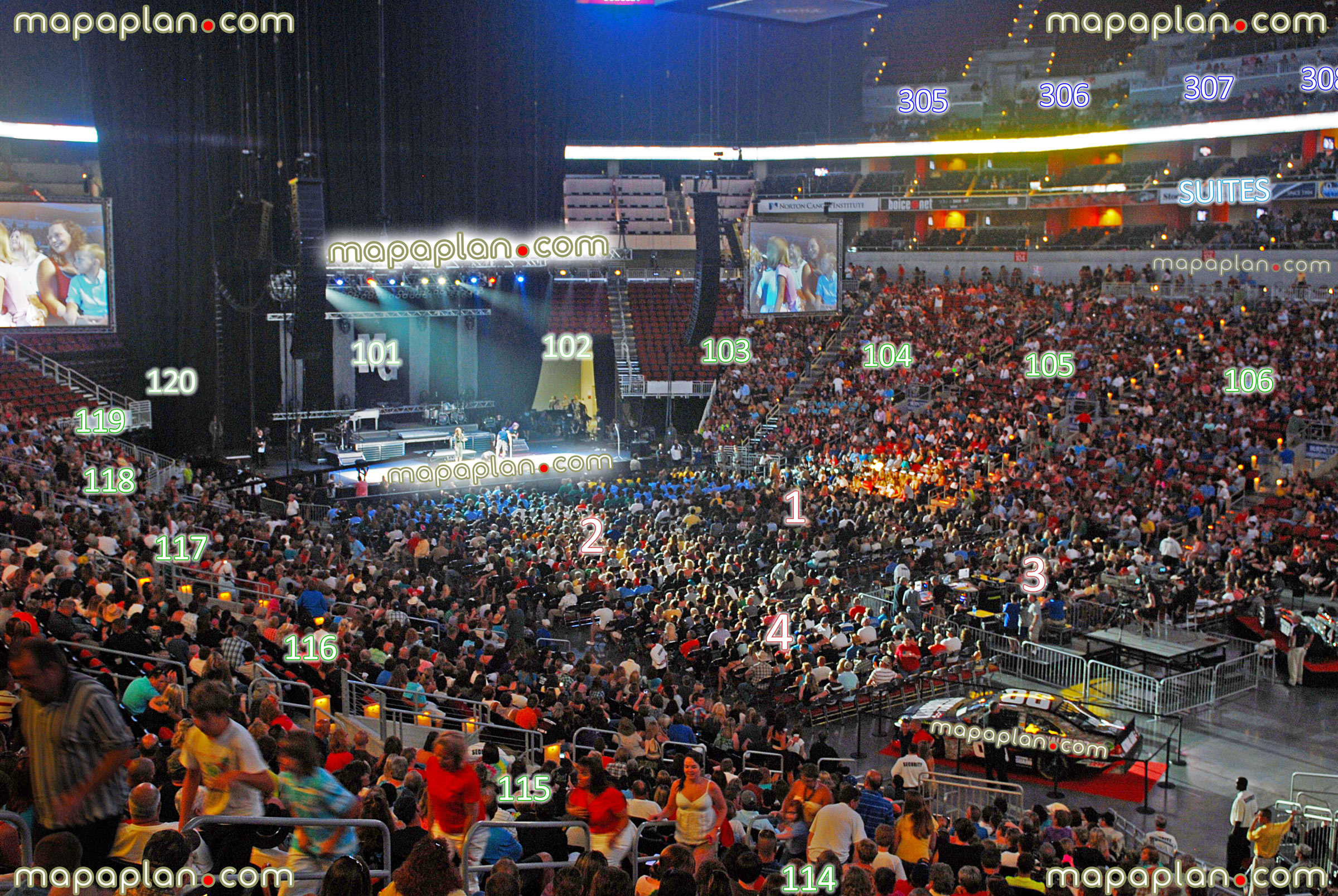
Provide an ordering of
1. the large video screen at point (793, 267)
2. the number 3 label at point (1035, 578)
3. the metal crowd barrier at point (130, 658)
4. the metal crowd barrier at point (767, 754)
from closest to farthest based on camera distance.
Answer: the metal crowd barrier at point (130, 658) → the metal crowd barrier at point (767, 754) → the number 3 label at point (1035, 578) → the large video screen at point (793, 267)

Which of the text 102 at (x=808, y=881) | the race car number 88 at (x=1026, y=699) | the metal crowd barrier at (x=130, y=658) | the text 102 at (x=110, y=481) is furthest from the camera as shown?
the text 102 at (x=110, y=481)

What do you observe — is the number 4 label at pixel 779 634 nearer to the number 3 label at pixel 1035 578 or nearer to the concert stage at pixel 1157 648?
the concert stage at pixel 1157 648

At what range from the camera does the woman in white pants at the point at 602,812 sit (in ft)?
19.7

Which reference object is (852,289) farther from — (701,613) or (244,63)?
(701,613)

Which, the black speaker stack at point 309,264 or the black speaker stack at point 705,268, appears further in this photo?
the black speaker stack at point 705,268

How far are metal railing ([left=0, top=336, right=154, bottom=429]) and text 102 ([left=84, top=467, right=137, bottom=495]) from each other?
22.1ft

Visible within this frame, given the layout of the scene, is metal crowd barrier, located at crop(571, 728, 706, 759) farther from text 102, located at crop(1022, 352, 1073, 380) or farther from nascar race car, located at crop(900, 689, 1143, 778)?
text 102, located at crop(1022, 352, 1073, 380)

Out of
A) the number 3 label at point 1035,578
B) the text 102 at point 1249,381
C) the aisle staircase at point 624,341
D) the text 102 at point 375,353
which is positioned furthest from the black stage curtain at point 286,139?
the text 102 at point 1249,381

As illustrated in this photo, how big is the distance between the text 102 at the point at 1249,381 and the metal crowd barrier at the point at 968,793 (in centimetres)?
1534

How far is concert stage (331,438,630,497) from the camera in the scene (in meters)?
23.9

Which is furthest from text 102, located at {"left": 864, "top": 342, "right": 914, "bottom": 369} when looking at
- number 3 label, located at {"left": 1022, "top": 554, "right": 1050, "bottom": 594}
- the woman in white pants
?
the woman in white pants

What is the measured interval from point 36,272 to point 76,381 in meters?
3.44

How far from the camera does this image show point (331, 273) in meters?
26.8

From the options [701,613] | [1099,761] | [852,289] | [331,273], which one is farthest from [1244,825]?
[852,289]
